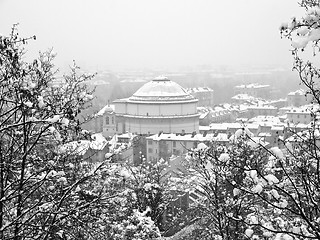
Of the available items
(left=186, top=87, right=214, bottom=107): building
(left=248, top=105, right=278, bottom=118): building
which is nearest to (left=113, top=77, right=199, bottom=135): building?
(left=248, top=105, right=278, bottom=118): building

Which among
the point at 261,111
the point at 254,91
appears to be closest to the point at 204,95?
the point at 254,91

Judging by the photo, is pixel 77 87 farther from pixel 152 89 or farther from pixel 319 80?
pixel 152 89

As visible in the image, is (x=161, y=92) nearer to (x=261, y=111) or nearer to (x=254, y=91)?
(x=261, y=111)

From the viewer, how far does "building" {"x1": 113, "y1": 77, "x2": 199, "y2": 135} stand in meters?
47.7

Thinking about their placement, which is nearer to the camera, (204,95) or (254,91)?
(204,95)

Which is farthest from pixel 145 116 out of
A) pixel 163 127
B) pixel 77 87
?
pixel 77 87

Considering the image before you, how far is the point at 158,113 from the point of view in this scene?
48.4 meters

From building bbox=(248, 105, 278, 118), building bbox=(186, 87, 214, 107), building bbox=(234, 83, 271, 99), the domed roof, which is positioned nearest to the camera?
the domed roof

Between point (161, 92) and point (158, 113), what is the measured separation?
3640 mm

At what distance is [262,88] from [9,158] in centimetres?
11839

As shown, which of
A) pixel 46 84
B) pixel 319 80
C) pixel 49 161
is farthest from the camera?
pixel 46 84

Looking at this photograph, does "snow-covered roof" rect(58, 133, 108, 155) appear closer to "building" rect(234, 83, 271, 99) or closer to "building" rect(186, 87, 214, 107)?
"building" rect(186, 87, 214, 107)

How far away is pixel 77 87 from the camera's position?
660 cm

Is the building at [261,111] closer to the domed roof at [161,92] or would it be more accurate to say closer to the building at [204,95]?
the building at [204,95]
